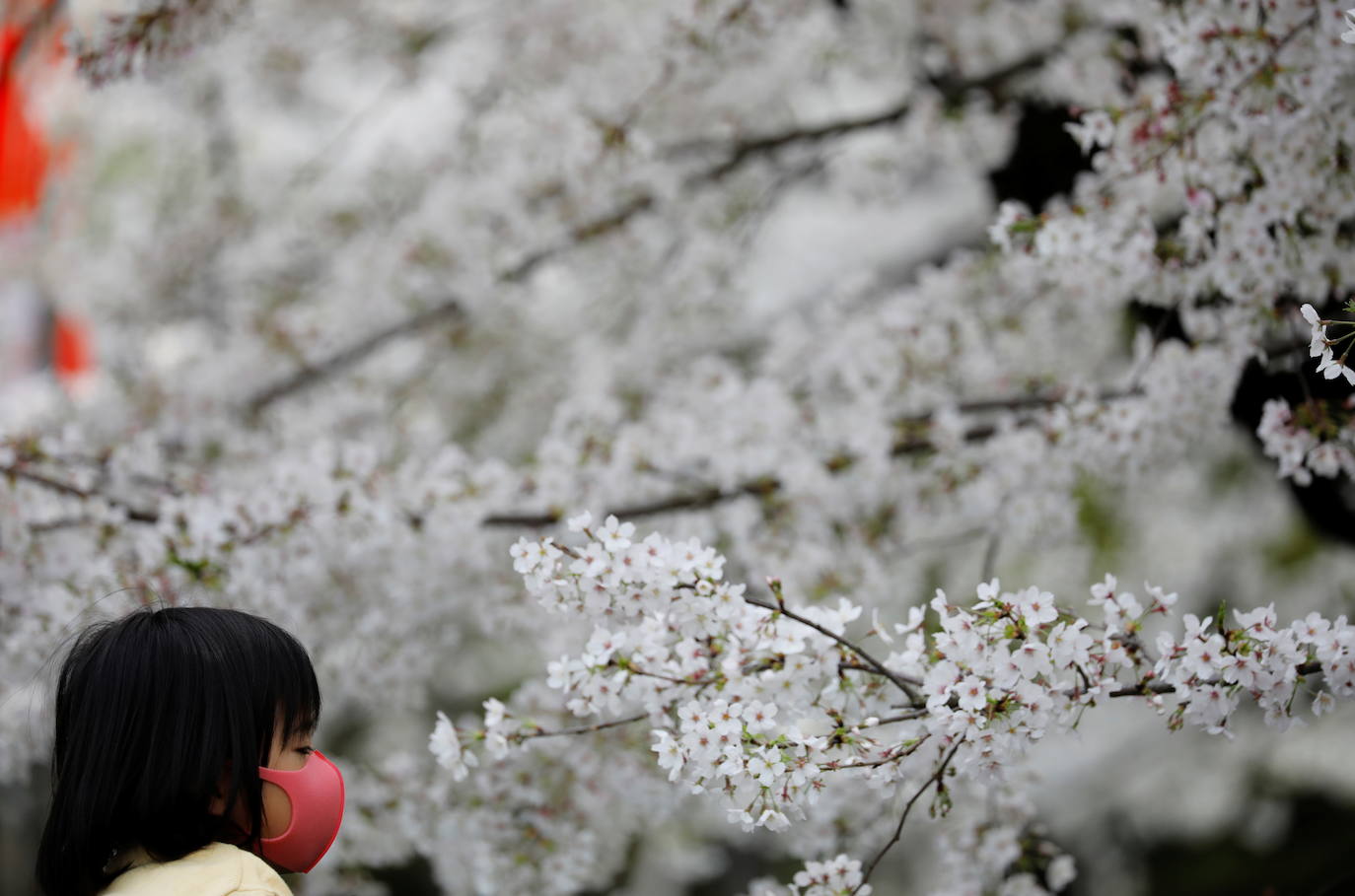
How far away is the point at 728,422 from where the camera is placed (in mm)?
3170

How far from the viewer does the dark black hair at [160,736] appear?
1.42m

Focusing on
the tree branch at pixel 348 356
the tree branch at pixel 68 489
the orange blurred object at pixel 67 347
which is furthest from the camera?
the orange blurred object at pixel 67 347

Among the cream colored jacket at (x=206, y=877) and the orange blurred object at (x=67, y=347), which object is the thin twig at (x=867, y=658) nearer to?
the cream colored jacket at (x=206, y=877)

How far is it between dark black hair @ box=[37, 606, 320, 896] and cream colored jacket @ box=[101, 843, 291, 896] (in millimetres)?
35

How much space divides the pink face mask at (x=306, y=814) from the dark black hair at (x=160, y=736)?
0.12ft

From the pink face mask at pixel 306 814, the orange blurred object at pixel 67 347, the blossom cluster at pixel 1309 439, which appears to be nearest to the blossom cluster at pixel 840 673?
the pink face mask at pixel 306 814

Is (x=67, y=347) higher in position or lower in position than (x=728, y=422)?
lower

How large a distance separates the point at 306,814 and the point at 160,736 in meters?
0.23

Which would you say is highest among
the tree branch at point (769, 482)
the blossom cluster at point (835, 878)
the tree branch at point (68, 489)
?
the tree branch at point (68, 489)

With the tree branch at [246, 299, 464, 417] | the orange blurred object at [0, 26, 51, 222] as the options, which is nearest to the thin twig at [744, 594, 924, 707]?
the tree branch at [246, 299, 464, 417]

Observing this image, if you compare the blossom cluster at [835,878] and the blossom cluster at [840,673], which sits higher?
the blossom cluster at [840,673]

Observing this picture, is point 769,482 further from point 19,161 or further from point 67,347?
point 67,347

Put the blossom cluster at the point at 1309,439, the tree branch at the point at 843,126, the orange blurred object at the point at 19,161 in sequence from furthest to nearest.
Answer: the orange blurred object at the point at 19,161
the tree branch at the point at 843,126
the blossom cluster at the point at 1309,439

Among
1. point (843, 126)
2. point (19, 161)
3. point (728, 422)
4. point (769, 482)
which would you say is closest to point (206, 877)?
point (769, 482)
